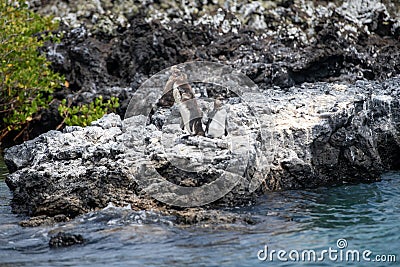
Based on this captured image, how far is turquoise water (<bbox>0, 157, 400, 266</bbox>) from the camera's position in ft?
24.9

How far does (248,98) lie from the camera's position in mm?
13680

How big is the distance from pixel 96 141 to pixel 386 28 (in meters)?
13.4

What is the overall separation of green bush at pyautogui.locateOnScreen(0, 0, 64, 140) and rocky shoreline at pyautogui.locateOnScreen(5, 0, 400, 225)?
2.87 ft

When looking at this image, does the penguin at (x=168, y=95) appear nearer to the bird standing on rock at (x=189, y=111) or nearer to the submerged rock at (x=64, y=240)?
the bird standing on rock at (x=189, y=111)

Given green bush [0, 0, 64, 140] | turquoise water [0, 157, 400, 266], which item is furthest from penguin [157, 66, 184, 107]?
green bush [0, 0, 64, 140]

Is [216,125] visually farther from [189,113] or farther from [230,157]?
[230,157]

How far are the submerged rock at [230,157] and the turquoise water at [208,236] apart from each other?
519mm

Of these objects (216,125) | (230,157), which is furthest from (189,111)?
(230,157)

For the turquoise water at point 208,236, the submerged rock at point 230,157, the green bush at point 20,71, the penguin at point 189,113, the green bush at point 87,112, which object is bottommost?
the turquoise water at point 208,236

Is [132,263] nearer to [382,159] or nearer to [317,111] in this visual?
[317,111]

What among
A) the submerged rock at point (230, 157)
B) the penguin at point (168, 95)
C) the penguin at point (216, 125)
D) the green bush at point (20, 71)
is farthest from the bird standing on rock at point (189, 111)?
the green bush at point (20, 71)

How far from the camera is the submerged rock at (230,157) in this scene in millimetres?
9648

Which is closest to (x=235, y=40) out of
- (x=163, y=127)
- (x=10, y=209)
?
(x=163, y=127)

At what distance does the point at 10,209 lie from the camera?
34.8ft
